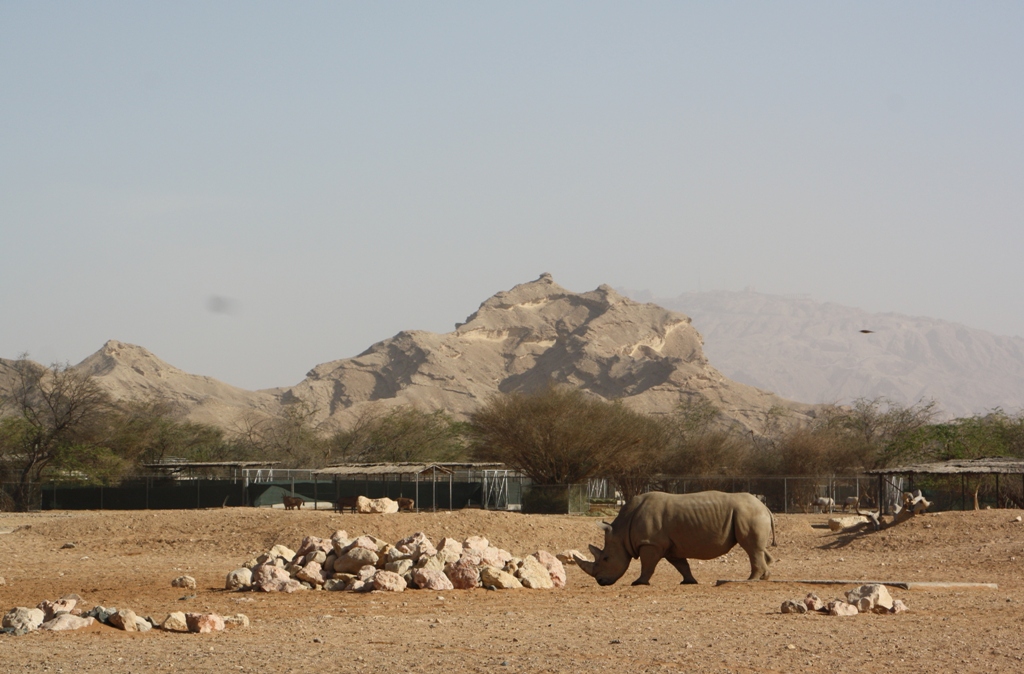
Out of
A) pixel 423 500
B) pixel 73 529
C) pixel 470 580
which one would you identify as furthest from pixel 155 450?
pixel 470 580

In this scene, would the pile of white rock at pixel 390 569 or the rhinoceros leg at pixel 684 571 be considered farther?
the rhinoceros leg at pixel 684 571

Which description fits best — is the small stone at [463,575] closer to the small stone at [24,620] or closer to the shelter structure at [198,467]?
the small stone at [24,620]

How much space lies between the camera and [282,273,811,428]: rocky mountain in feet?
518

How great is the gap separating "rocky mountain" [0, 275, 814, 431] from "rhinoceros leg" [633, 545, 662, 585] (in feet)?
400

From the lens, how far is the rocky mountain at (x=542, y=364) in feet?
518

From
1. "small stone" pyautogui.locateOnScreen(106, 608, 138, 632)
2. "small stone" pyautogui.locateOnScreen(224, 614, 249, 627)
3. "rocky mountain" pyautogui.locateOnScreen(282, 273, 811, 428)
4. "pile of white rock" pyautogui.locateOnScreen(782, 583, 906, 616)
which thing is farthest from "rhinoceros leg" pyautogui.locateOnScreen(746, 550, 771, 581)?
"rocky mountain" pyautogui.locateOnScreen(282, 273, 811, 428)

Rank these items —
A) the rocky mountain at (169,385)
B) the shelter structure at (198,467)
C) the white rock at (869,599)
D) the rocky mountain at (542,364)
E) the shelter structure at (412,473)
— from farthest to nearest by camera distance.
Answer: the rocky mountain at (542,364) < the rocky mountain at (169,385) < the shelter structure at (198,467) < the shelter structure at (412,473) < the white rock at (869,599)

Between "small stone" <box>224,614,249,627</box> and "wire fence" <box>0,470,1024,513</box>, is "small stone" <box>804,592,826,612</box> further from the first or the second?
"wire fence" <box>0,470,1024,513</box>

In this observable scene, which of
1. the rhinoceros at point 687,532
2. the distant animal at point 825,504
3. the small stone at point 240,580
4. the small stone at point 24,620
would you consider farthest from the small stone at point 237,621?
the distant animal at point 825,504

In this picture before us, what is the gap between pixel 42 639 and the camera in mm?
12922

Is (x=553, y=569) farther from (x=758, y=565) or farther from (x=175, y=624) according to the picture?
(x=175, y=624)

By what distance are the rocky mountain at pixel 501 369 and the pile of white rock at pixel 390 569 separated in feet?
402

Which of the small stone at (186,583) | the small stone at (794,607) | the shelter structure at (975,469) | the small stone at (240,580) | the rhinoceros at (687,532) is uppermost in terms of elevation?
the shelter structure at (975,469)

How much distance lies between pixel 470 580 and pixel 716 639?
655 centimetres
